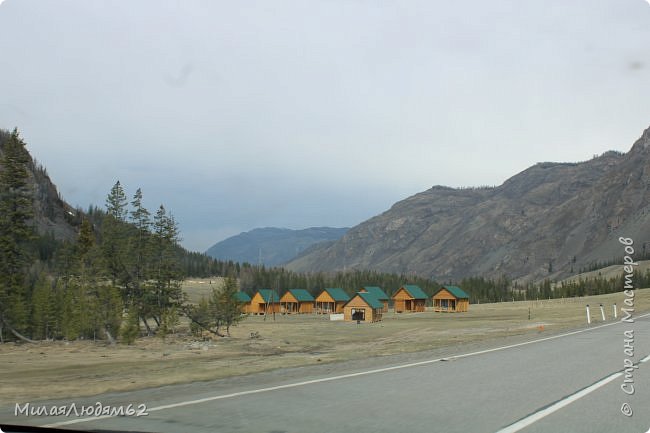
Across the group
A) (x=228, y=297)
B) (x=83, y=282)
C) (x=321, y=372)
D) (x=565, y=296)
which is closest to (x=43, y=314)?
(x=83, y=282)

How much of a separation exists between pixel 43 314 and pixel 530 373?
60512 mm

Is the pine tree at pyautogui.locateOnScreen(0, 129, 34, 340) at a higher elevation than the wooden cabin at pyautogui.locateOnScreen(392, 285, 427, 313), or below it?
higher

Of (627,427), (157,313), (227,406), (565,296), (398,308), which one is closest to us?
(627,427)

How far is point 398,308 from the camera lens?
117188 millimetres

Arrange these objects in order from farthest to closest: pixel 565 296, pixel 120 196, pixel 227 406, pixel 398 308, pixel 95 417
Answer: pixel 565 296
pixel 398 308
pixel 120 196
pixel 227 406
pixel 95 417

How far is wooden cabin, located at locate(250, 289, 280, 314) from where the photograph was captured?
429ft

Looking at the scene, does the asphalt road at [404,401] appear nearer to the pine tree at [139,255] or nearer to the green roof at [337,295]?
the pine tree at [139,255]

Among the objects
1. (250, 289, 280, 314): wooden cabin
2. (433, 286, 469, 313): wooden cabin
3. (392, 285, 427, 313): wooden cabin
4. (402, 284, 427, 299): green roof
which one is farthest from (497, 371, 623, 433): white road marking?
(250, 289, 280, 314): wooden cabin

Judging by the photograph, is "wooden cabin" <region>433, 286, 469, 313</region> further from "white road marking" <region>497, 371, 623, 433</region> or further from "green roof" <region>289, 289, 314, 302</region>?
"white road marking" <region>497, 371, 623, 433</region>

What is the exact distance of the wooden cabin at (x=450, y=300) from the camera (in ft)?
365

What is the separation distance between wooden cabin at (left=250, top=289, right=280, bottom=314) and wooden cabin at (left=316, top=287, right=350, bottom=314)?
10320 mm

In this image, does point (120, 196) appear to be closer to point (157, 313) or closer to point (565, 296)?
point (157, 313)

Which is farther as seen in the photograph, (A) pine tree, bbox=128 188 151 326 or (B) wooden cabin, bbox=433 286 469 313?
(B) wooden cabin, bbox=433 286 469 313

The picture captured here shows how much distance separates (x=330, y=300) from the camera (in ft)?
410
